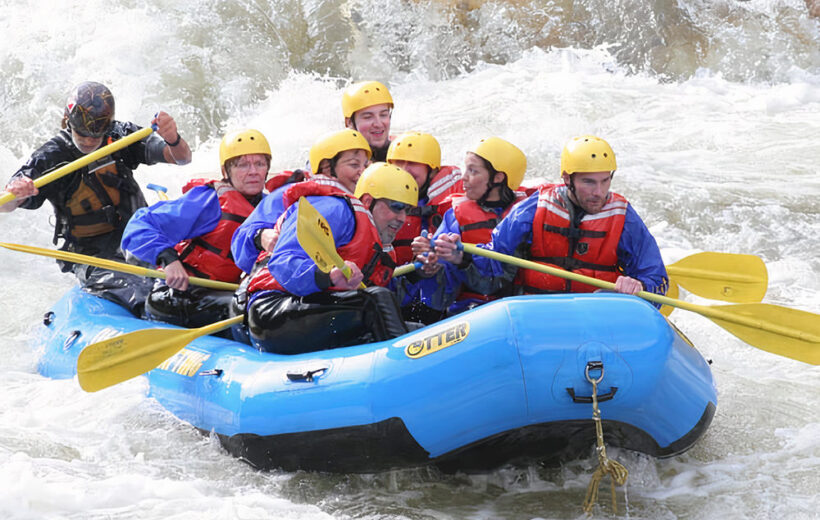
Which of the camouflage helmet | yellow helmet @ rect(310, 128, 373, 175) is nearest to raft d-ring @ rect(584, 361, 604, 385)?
yellow helmet @ rect(310, 128, 373, 175)

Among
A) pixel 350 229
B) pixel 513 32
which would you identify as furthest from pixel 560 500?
pixel 513 32

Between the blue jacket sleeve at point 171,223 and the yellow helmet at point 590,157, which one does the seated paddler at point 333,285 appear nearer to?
the yellow helmet at point 590,157

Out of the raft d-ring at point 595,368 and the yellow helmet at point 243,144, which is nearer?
the raft d-ring at point 595,368

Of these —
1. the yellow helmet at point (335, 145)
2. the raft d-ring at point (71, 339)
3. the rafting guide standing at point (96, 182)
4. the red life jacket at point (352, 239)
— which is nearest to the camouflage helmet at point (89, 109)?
the rafting guide standing at point (96, 182)

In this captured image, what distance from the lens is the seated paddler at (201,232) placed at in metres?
4.58

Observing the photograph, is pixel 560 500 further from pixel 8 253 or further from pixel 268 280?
pixel 8 253

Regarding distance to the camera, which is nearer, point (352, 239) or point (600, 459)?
point (600, 459)

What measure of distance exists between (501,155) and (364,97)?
1.22 m

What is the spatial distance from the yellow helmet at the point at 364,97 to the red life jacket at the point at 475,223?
42.4 inches

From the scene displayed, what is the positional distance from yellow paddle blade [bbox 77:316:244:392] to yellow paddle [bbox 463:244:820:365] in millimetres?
2040

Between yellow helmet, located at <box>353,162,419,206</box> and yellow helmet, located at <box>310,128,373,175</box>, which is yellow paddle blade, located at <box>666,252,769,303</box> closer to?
yellow helmet, located at <box>353,162,419,206</box>

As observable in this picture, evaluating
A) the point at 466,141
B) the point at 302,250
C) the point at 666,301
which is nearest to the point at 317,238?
the point at 302,250

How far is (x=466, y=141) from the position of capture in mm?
9398

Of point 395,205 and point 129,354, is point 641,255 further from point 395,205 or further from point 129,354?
point 129,354
